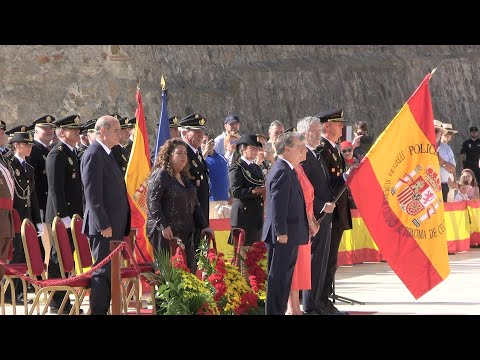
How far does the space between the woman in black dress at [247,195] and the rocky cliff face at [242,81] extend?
7.23m

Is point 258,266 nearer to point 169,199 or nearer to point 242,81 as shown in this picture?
point 169,199

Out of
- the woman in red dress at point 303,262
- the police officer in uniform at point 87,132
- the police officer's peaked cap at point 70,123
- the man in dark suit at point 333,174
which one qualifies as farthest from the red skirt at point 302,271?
the police officer in uniform at point 87,132

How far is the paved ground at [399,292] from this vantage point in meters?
13.0

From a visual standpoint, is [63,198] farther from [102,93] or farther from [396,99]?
[396,99]

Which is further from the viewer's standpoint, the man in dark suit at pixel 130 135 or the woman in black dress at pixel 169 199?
the man in dark suit at pixel 130 135

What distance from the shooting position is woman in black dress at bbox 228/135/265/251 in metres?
14.7

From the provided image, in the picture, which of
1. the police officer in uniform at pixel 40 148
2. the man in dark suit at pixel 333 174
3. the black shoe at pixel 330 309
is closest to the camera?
the black shoe at pixel 330 309

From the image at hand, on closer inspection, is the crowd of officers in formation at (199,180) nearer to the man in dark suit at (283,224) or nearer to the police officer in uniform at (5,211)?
the police officer in uniform at (5,211)

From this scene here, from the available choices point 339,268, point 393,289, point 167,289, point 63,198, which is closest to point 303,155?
point 167,289

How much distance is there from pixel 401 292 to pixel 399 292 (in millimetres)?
22

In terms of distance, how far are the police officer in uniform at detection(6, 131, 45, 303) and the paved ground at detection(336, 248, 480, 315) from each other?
3.43 m

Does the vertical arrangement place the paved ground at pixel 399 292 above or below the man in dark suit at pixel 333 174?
below

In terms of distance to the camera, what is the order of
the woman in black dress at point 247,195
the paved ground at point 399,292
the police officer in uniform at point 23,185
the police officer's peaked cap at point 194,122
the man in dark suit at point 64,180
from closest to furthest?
1. the paved ground at point 399,292
2. the man in dark suit at point 64,180
3. the police officer's peaked cap at point 194,122
4. the police officer in uniform at point 23,185
5. the woman in black dress at point 247,195

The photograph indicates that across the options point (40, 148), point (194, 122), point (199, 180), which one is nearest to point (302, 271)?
point (199, 180)
